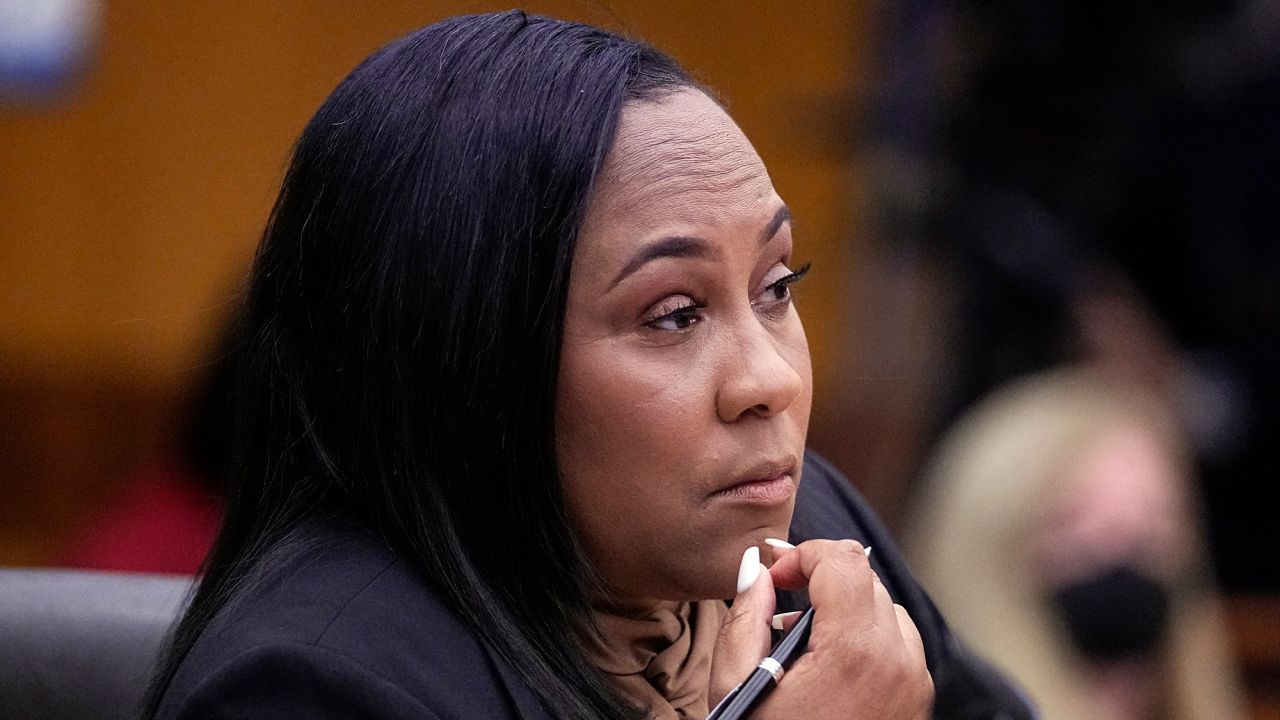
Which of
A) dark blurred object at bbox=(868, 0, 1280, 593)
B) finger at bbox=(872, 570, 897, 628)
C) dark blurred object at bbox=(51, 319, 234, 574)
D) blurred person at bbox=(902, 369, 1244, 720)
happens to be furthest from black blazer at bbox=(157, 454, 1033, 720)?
dark blurred object at bbox=(868, 0, 1280, 593)

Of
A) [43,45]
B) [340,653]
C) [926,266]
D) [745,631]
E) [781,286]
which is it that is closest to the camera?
[340,653]

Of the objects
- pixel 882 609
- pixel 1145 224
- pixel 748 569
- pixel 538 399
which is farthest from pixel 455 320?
pixel 1145 224

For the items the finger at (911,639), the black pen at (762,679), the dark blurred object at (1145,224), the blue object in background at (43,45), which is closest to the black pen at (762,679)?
the black pen at (762,679)

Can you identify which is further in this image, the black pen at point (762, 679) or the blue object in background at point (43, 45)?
the blue object in background at point (43, 45)

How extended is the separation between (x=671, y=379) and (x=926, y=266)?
318 cm

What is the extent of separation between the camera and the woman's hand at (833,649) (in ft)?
4.43

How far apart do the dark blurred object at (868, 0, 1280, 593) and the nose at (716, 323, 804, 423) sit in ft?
7.75

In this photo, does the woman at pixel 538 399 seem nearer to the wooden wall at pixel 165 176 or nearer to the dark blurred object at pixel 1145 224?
the dark blurred object at pixel 1145 224

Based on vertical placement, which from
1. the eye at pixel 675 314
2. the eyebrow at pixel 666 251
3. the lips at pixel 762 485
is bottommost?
the lips at pixel 762 485

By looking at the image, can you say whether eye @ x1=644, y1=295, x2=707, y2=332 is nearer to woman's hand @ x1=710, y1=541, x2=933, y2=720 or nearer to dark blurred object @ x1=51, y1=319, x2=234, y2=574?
woman's hand @ x1=710, y1=541, x2=933, y2=720

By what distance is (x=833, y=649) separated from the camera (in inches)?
53.9

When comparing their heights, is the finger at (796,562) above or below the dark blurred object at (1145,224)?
above

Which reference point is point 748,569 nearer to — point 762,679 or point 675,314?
point 762,679

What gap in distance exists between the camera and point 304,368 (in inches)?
60.3
